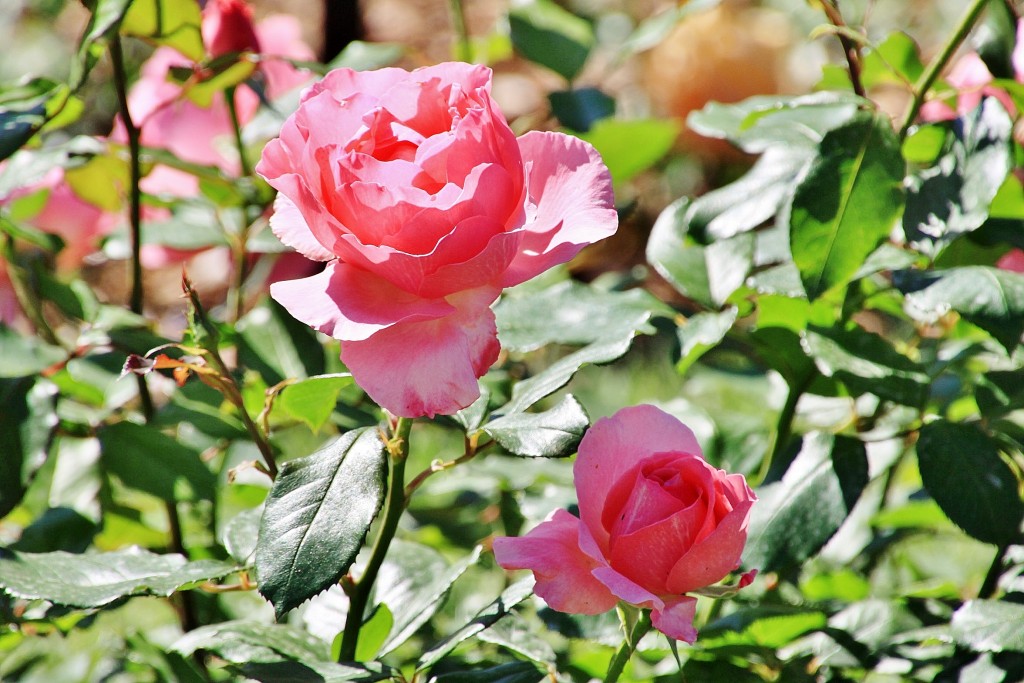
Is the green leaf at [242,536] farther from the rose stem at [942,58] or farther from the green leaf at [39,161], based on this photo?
the rose stem at [942,58]

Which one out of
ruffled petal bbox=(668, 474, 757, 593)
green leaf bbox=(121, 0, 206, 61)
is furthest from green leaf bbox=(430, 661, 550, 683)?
green leaf bbox=(121, 0, 206, 61)

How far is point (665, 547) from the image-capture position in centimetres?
46

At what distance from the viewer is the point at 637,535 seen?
460 mm

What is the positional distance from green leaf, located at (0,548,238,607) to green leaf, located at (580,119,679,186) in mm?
549

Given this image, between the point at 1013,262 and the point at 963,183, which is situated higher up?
the point at 963,183

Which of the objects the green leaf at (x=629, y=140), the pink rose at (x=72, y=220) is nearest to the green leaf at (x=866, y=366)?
the green leaf at (x=629, y=140)

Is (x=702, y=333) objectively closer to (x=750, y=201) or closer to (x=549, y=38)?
(x=750, y=201)

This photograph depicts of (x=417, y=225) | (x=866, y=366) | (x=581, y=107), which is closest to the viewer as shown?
(x=417, y=225)

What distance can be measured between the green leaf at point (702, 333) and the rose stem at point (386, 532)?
8.3 inches

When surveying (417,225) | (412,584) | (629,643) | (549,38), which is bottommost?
(412,584)

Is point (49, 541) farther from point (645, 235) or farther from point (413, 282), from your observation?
point (645, 235)

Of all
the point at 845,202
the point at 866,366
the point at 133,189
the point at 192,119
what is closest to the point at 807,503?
the point at 866,366

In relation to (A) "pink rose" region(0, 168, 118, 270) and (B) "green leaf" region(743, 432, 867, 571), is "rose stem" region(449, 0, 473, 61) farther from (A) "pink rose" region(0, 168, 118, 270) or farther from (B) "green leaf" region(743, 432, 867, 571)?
(B) "green leaf" region(743, 432, 867, 571)

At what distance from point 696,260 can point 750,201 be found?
67 millimetres
